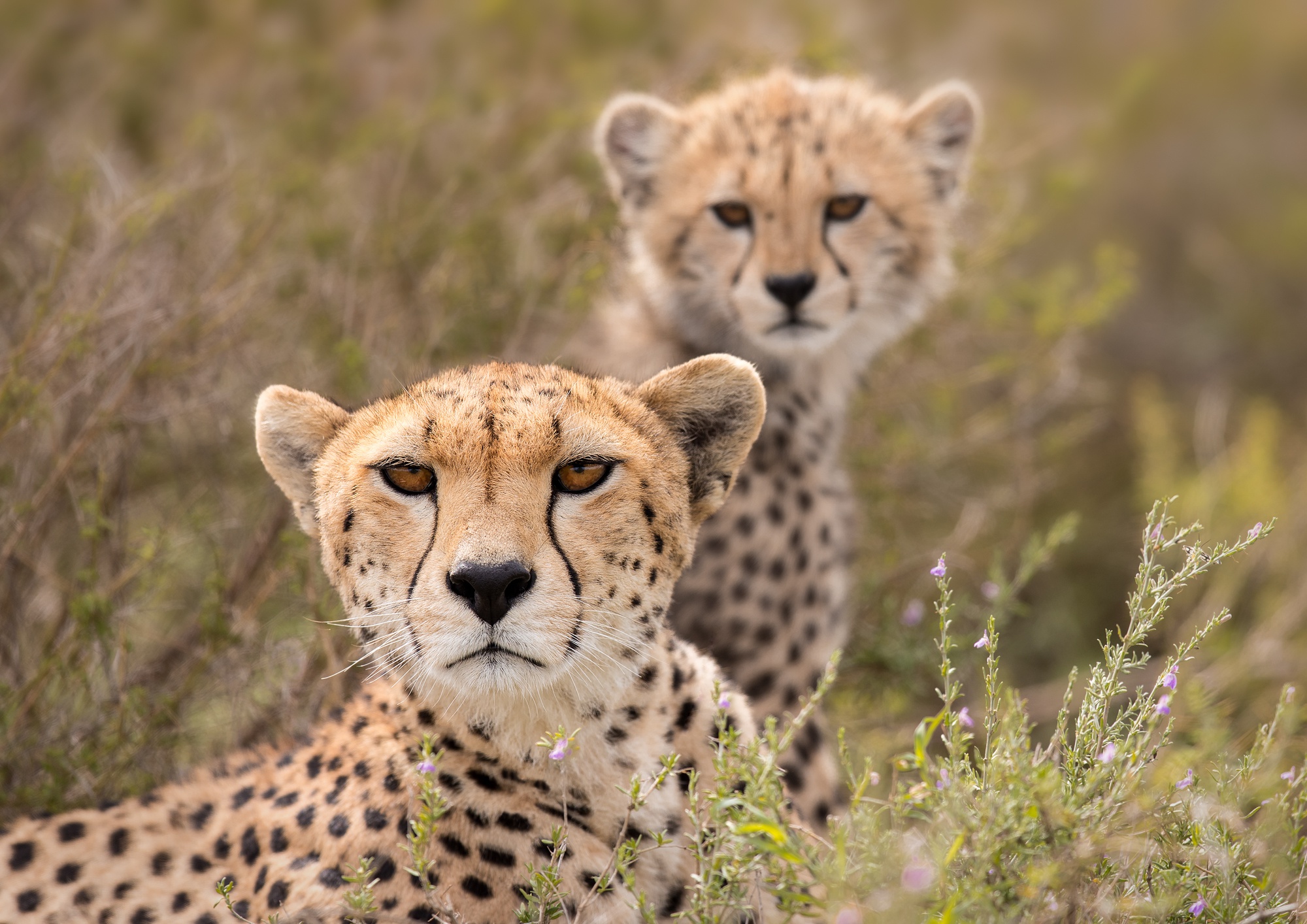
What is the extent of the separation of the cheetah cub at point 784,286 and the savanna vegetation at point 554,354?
313 millimetres

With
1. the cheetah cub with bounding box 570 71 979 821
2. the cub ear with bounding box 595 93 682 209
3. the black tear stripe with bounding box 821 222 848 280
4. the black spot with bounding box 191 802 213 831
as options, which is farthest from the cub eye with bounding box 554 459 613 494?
the cub ear with bounding box 595 93 682 209

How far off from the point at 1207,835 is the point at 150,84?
213 inches

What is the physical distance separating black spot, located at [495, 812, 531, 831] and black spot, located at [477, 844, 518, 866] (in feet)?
0.15

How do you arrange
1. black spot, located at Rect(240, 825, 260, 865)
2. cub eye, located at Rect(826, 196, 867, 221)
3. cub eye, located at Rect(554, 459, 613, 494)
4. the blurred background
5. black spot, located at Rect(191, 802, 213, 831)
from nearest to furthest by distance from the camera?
cub eye, located at Rect(554, 459, 613, 494)
black spot, located at Rect(240, 825, 260, 865)
black spot, located at Rect(191, 802, 213, 831)
the blurred background
cub eye, located at Rect(826, 196, 867, 221)

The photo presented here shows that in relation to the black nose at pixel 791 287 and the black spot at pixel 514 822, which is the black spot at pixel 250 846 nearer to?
the black spot at pixel 514 822

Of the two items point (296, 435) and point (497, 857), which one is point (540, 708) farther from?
point (296, 435)

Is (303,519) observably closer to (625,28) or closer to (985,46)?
(625,28)

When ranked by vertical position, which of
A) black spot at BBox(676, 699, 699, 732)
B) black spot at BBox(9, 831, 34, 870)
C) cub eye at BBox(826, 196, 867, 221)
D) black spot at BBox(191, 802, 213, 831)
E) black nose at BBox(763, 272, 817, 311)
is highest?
cub eye at BBox(826, 196, 867, 221)

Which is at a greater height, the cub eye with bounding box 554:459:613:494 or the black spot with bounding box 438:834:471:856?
the cub eye with bounding box 554:459:613:494

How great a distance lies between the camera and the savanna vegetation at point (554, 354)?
2.19 m

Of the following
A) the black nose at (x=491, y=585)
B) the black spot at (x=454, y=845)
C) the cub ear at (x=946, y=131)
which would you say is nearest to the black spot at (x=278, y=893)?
the black spot at (x=454, y=845)

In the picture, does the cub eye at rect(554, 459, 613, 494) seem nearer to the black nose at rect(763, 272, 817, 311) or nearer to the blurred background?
the blurred background

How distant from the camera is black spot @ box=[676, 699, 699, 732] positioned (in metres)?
2.56

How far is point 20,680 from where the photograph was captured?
3.52 m
